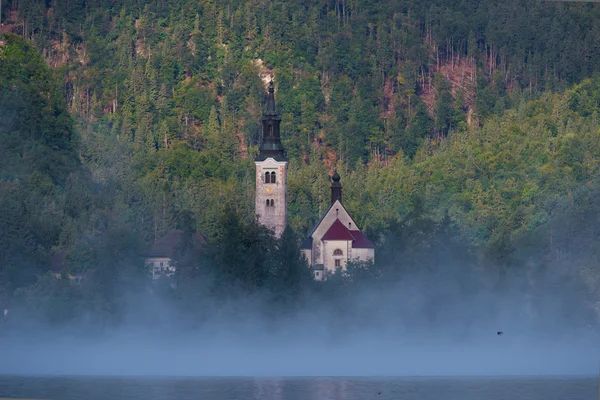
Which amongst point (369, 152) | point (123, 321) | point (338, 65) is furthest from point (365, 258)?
point (338, 65)

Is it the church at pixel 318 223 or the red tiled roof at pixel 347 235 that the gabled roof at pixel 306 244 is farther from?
the red tiled roof at pixel 347 235

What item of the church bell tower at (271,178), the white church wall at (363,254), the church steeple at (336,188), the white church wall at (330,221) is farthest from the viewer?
the church steeple at (336,188)

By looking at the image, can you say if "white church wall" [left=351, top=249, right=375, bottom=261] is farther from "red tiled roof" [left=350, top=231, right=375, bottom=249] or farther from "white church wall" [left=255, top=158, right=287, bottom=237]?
"white church wall" [left=255, top=158, right=287, bottom=237]

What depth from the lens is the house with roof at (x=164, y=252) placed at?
106 ft

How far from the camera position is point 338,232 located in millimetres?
38750

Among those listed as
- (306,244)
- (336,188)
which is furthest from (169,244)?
(336,188)

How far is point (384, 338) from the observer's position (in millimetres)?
30891

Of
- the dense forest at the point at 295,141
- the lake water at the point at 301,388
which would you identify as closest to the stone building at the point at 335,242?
the dense forest at the point at 295,141

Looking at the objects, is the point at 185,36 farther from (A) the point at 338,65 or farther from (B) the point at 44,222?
(B) the point at 44,222

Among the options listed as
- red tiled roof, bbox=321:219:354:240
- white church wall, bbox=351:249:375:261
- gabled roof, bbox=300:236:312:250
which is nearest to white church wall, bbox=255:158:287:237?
gabled roof, bbox=300:236:312:250

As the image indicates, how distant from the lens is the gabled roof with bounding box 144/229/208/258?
1283 inches

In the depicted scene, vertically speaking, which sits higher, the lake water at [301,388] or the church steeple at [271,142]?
the church steeple at [271,142]

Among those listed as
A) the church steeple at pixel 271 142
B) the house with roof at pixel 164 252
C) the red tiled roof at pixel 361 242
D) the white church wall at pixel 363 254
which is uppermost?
the church steeple at pixel 271 142

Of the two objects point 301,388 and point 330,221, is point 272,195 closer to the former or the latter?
point 330,221
